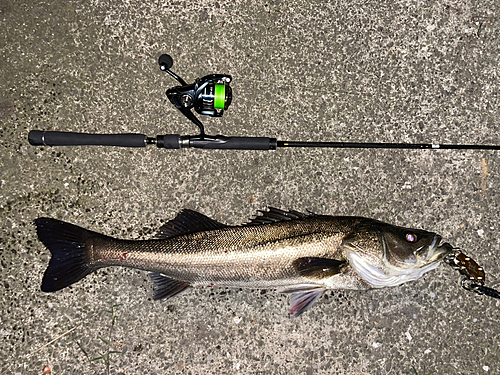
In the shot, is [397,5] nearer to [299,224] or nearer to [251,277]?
[299,224]

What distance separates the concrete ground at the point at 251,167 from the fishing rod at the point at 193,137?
0.80 feet

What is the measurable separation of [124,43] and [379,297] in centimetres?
322

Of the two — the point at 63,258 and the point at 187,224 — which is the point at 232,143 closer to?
the point at 187,224

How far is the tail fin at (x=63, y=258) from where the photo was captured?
9.50 feet

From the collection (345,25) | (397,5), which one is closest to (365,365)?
(345,25)

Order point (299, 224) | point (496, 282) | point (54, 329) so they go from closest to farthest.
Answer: point (299, 224) < point (54, 329) < point (496, 282)

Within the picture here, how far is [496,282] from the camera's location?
3.32 meters

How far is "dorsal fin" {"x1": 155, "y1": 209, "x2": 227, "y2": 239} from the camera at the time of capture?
2910 millimetres

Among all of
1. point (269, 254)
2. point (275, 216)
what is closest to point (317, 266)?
point (269, 254)

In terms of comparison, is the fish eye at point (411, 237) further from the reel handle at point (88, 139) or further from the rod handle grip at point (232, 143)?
the reel handle at point (88, 139)

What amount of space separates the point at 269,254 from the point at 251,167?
86 cm

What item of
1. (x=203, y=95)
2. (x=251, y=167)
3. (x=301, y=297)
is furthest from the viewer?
(x=251, y=167)

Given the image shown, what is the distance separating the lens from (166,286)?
294 centimetres

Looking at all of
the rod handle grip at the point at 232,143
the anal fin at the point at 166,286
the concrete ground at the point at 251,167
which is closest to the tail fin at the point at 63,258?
the concrete ground at the point at 251,167
